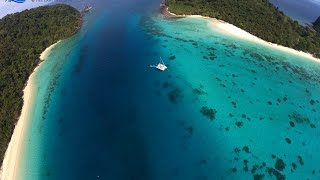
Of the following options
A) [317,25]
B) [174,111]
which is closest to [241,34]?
[317,25]

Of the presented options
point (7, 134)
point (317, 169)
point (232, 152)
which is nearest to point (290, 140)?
point (317, 169)

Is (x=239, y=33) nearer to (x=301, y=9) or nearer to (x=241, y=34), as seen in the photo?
(x=241, y=34)

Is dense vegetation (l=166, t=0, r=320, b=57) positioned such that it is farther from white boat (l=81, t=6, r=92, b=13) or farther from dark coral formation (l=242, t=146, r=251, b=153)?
dark coral formation (l=242, t=146, r=251, b=153)

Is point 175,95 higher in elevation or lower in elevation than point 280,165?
higher

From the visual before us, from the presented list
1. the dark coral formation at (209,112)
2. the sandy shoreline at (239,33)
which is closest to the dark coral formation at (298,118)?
the dark coral formation at (209,112)

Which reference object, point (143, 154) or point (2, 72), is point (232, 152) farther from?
point (2, 72)

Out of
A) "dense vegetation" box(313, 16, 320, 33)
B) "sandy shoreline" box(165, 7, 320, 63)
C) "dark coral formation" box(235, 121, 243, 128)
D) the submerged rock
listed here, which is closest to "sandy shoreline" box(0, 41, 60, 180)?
the submerged rock

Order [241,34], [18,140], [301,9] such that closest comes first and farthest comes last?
1. [18,140]
2. [241,34]
3. [301,9]

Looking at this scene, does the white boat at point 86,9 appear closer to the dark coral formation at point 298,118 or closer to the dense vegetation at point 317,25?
the dense vegetation at point 317,25
